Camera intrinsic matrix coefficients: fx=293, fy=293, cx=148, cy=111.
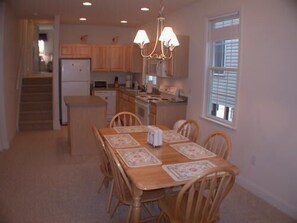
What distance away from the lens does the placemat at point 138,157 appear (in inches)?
96.5

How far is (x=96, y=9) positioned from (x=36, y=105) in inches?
120

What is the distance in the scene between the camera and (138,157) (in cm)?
260

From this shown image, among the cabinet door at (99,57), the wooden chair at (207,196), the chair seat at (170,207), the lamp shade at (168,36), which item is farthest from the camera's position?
the cabinet door at (99,57)

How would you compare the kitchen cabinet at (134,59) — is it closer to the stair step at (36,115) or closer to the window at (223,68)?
the stair step at (36,115)

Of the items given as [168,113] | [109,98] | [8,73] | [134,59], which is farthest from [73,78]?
[168,113]

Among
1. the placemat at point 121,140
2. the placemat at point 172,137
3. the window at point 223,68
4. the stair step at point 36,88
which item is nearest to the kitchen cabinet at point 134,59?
the stair step at point 36,88

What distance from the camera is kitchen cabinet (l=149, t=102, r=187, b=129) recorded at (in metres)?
5.15

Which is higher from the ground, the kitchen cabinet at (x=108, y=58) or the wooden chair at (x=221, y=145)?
the kitchen cabinet at (x=108, y=58)

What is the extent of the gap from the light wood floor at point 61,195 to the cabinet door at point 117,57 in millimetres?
3447

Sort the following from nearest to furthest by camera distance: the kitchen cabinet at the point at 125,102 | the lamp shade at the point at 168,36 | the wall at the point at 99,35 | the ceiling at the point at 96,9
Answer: the lamp shade at the point at 168,36, the ceiling at the point at 96,9, the kitchen cabinet at the point at 125,102, the wall at the point at 99,35

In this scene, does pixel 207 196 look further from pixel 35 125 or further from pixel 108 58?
pixel 108 58

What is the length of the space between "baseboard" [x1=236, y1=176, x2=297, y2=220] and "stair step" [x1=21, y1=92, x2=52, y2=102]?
5366 millimetres

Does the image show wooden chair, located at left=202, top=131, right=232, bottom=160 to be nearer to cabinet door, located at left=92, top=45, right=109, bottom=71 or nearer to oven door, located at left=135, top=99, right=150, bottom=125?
oven door, located at left=135, top=99, right=150, bottom=125

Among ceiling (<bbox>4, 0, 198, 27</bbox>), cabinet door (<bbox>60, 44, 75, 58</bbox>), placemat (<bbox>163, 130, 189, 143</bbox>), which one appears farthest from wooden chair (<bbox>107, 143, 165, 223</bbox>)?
cabinet door (<bbox>60, 44, 75, 58</bbox>)
